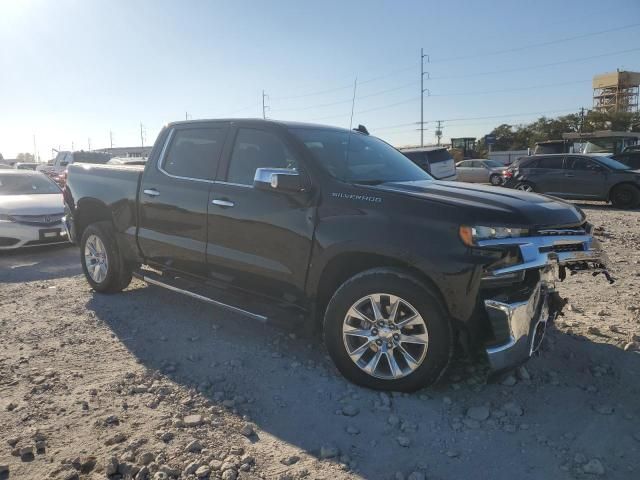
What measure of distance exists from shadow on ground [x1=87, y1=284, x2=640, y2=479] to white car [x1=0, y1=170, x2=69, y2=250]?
457 centimetres

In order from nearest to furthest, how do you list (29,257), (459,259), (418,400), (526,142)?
(459,259) → (418,400) → (29,257) → (526,142)

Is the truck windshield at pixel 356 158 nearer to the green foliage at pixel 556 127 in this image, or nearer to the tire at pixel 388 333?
the tire at pixel 388 333

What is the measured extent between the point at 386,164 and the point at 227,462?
2.72m

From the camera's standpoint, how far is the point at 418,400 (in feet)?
11.0

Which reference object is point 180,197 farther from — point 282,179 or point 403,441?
point 403,441

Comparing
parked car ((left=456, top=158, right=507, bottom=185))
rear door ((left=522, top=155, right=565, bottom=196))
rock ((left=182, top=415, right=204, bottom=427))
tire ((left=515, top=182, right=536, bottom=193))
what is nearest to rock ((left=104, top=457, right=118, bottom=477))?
A: rock ((left=182, top=415, right=204, bottom=427))

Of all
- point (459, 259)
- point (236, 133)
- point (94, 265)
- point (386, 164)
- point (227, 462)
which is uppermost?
point (236, 133)

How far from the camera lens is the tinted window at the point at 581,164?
1457 centimetres

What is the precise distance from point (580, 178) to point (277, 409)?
46.1ft

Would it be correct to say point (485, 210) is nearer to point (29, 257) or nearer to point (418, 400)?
point (418, 400)

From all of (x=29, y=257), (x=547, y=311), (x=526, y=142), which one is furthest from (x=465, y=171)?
(x=526, y=142)

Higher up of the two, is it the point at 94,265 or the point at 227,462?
the point at 94,265

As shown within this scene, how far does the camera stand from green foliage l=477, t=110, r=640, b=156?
60.9 metres

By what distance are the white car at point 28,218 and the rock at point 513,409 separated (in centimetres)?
767
